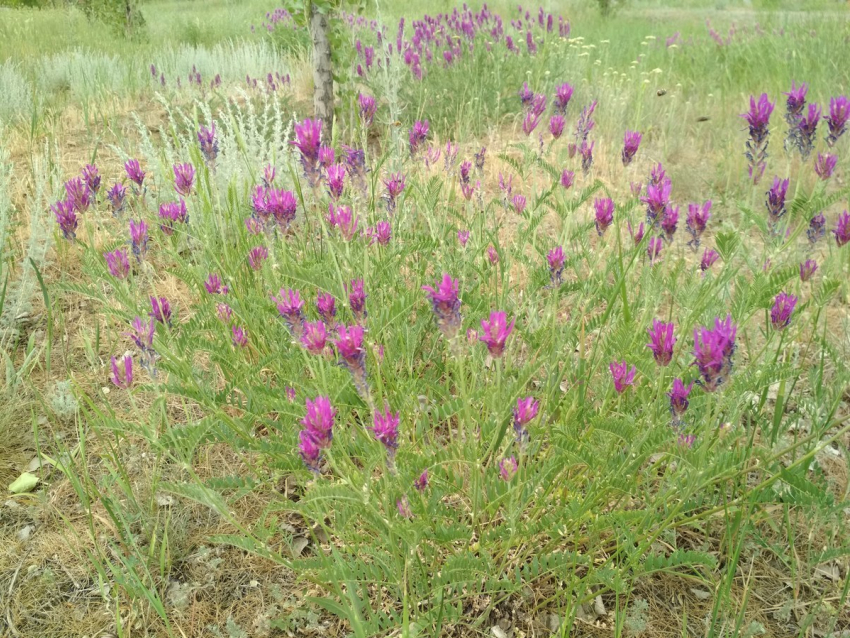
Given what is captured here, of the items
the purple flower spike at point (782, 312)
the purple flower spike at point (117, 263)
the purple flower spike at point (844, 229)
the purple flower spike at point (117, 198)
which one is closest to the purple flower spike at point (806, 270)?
the purple flower spike at point (844, 229)

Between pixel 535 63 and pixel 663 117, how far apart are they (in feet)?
4.27

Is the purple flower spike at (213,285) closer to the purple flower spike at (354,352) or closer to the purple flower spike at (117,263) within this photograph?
the purple flower spike at (117,263)

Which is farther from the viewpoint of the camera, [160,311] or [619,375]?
[160,311]

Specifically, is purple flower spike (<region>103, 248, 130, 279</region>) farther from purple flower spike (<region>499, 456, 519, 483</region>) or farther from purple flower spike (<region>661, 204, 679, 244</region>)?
purple flower spike (<region>661, 204, 679, 244</region>)

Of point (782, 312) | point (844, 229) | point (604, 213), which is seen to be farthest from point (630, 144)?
point (782, 312)

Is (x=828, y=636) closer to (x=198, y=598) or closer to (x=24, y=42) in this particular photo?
(x=198, y=598)

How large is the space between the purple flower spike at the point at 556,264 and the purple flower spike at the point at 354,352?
794 millimetres

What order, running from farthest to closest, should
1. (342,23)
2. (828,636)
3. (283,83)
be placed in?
(283,83) → (342,23) → (828,636)

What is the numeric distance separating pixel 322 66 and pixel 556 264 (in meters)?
3.18

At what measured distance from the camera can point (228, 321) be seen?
210 centimetres

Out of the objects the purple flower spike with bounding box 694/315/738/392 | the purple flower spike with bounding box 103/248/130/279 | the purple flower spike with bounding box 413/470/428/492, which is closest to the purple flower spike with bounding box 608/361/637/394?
the purple flower spike with bounding box 694/315/738/392

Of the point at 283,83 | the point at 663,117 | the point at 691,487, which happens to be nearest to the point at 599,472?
the point at 691,487

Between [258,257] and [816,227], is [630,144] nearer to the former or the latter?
[816,227]

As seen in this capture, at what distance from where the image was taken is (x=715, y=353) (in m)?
1.14
